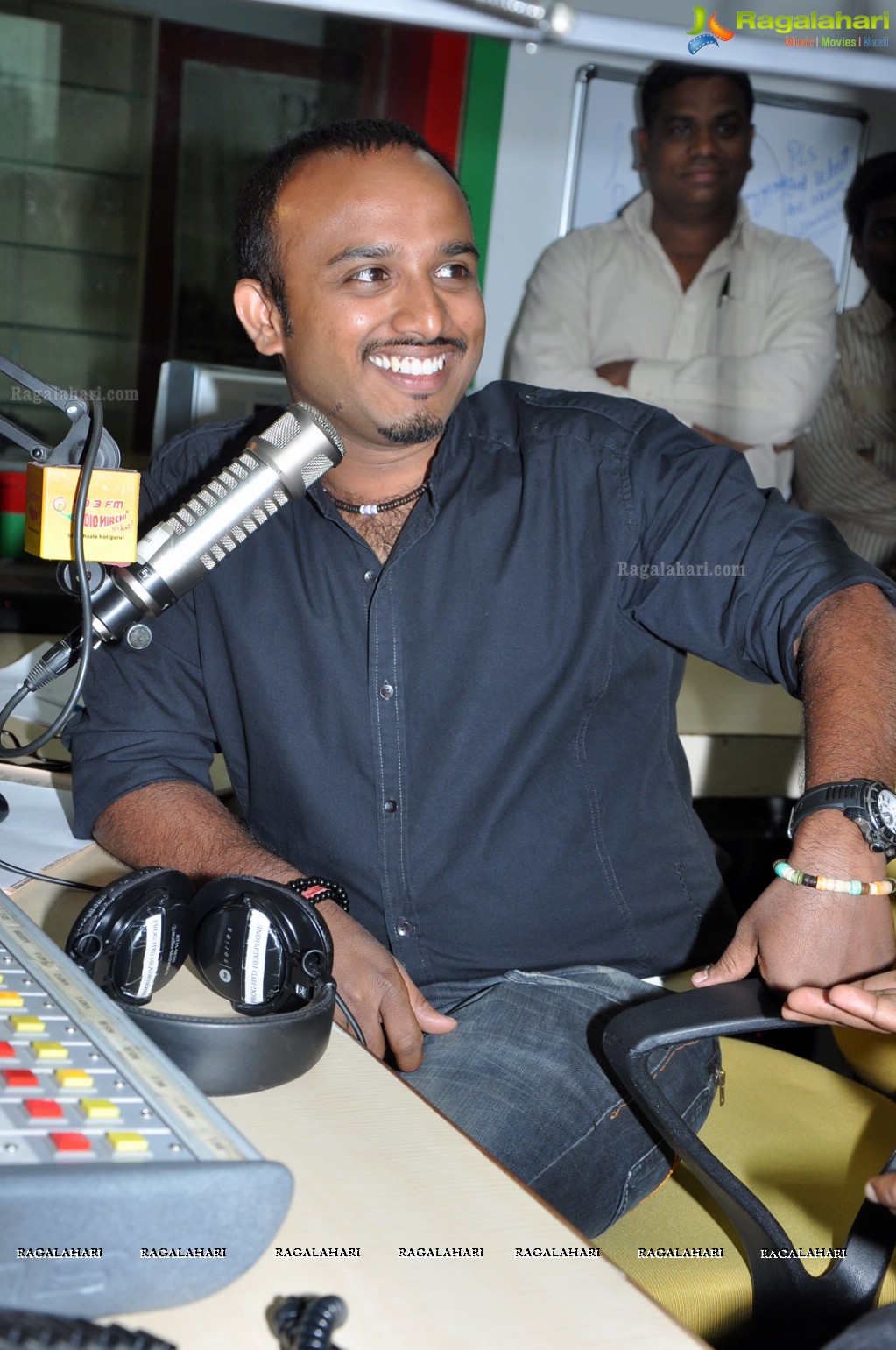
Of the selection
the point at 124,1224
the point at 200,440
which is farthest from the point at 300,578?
the point at 124,1224

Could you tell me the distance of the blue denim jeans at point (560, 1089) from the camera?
978 millimetres

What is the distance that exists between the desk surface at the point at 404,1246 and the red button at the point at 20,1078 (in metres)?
0.12

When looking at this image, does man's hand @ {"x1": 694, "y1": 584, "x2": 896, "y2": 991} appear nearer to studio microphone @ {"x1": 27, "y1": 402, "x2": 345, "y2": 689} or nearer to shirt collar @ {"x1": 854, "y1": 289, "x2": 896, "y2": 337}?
studio microphone @ {"x1": 27, "y1": 402, "x2": 345, "y2": 689}

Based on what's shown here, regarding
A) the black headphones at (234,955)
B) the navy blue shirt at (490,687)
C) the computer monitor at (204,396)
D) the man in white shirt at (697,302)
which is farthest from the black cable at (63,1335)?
the man in white shirt at (697,302)

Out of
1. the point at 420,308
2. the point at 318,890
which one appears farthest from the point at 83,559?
the point at 420,308

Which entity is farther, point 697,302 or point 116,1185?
point 697,302

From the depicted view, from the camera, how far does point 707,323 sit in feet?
11.4

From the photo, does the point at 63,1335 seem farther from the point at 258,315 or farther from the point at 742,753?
the point at 742,753

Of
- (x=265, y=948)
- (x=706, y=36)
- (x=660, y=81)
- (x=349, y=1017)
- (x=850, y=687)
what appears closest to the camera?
(x=706, y=36)

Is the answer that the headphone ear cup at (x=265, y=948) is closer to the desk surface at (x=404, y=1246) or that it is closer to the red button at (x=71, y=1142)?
the desk surface at (x=404, y=1246)

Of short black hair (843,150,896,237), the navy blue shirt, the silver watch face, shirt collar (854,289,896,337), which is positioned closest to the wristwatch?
the silver watch face

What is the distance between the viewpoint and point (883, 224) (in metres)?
3.53

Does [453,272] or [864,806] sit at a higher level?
[453,272]

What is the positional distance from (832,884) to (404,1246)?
1.52ft
